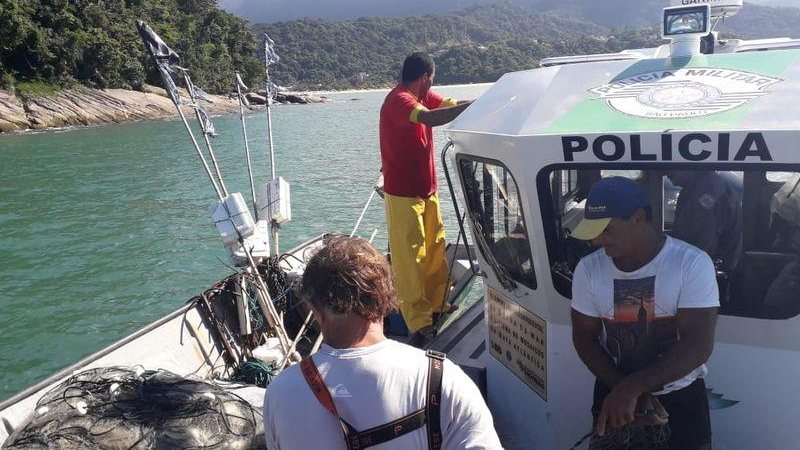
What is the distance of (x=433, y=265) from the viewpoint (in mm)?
4934

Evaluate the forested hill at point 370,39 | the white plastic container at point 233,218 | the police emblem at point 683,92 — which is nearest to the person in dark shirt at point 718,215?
the police emblem at point 683,92

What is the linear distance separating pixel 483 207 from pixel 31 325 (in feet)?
27.8

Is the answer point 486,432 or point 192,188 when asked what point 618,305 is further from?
point 192,188

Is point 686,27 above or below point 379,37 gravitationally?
below

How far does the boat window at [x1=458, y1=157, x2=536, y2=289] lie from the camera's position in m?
3.18

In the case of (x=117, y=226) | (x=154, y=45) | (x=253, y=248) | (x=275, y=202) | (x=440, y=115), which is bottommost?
(x=117, y=226)

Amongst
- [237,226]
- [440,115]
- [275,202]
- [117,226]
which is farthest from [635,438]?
[117,226]

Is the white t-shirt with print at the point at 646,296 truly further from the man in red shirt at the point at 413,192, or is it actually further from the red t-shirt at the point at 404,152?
the red t-shirt at the point at 404,152

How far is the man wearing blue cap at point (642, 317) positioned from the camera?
2303 millimetres

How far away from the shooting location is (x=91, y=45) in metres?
46.8

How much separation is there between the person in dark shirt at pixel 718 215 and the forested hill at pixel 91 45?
4638 cm

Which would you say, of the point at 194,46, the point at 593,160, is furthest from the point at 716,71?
the point at 194,46

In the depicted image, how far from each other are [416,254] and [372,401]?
3040 millimetres

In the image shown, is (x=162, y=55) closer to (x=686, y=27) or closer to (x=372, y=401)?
(x=686, y=27)
